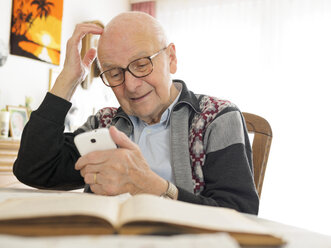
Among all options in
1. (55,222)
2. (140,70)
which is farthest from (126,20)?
(55,222)

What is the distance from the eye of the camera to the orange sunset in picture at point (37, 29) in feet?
9.39

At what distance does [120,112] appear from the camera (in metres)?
1.40

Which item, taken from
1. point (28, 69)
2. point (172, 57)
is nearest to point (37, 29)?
point (28, 69)

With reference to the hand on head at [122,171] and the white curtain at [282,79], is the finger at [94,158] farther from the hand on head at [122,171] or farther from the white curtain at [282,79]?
the white curtain at [282,79]

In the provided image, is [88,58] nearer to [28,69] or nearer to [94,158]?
[94,158]

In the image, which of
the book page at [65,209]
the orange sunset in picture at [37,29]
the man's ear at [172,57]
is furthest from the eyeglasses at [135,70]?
the orange sunset in picture at [37,29]

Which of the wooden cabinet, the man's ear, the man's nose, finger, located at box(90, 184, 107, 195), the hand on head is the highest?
the man's ear

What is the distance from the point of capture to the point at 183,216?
444 millimetres

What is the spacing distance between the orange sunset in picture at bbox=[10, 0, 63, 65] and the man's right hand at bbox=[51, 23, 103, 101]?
1.76 meters

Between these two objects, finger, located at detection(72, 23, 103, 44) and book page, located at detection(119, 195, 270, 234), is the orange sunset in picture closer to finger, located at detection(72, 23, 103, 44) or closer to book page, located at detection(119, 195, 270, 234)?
finger, located at detection(72, 23, 103, 44)

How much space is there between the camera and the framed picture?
2744mm

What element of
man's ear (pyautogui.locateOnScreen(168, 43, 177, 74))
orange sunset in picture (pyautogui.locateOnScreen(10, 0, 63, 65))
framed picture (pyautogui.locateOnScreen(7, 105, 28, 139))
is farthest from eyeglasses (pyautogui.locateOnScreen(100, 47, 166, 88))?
orange sunset in picture (pyautogui.locateOnScreen(10, 0, 63, 65))

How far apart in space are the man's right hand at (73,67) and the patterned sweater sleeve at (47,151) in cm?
7

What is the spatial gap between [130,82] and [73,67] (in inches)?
9.7
